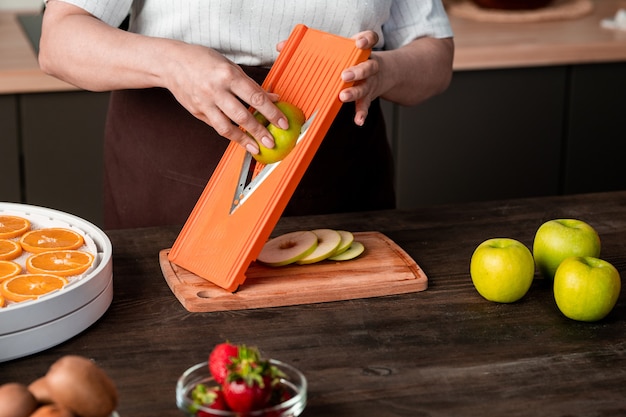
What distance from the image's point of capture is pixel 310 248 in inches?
53.1

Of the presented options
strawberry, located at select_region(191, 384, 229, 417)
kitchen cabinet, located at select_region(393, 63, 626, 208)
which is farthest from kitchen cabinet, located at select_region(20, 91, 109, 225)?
strawberry, located at select_region(191, 384, 229, 417)

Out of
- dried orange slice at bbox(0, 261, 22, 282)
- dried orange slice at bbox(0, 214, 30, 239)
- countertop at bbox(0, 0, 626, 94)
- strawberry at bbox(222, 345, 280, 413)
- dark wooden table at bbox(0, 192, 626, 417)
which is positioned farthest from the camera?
countertop at bbox(0, 0, 626, 94)

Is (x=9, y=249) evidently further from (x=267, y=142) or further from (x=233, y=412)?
(x=233, y=412)

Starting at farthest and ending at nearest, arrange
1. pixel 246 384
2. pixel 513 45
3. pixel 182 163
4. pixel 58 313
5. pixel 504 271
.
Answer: pixel 513 45 → pixel 182 163 → pixel 504 271 → pixel 58 313 → pixel 246 384

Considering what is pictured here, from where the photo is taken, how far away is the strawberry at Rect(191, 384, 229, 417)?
873mm

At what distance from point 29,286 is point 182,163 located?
1.87 ft

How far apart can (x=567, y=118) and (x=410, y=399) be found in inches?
77.9

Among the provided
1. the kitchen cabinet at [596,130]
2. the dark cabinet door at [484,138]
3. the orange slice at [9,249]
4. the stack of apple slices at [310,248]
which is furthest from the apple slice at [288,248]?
the kitchen cabinet at [596,130]

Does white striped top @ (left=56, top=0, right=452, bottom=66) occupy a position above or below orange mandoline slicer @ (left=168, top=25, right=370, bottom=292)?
above

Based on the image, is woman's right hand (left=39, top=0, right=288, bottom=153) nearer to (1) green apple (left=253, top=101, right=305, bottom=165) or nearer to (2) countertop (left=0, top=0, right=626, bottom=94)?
(1) green apple (left=253, top=101, right=305, bottom=165)

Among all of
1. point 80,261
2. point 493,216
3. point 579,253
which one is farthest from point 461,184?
point 80,261

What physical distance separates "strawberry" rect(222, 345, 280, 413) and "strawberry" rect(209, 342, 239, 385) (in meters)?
0.02

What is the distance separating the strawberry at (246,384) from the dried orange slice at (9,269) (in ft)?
1.44

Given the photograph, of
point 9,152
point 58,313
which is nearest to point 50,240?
point 58,313
